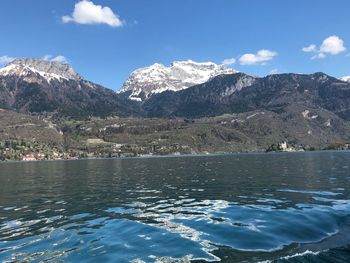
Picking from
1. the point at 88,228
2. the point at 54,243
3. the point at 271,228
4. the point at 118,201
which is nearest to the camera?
the point at 54,243

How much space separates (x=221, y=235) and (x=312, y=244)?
6.50 metres

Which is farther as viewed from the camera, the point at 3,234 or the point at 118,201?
the point at 118,201

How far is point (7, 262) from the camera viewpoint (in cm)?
2406

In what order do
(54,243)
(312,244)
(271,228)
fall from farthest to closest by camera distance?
(271,228) → (54,243) → (312,244)

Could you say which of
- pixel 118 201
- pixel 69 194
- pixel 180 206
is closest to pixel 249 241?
pixel 180 206

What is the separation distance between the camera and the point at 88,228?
33.8 metres

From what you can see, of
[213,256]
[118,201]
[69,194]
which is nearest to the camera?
[213,256]

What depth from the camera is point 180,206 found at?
45.3 metres

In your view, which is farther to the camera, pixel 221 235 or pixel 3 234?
Result: pixel 3 234

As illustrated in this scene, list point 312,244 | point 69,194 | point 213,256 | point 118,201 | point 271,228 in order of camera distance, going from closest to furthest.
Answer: point 213,256, point 312,244, point 271,228, point 118,201, point 69,194

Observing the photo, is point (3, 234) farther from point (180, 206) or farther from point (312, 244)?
point (312, 244)

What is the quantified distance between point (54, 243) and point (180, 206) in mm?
19075

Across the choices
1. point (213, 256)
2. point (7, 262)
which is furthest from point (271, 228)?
point (7, 262)

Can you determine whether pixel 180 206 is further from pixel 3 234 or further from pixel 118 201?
pixel 3 234
